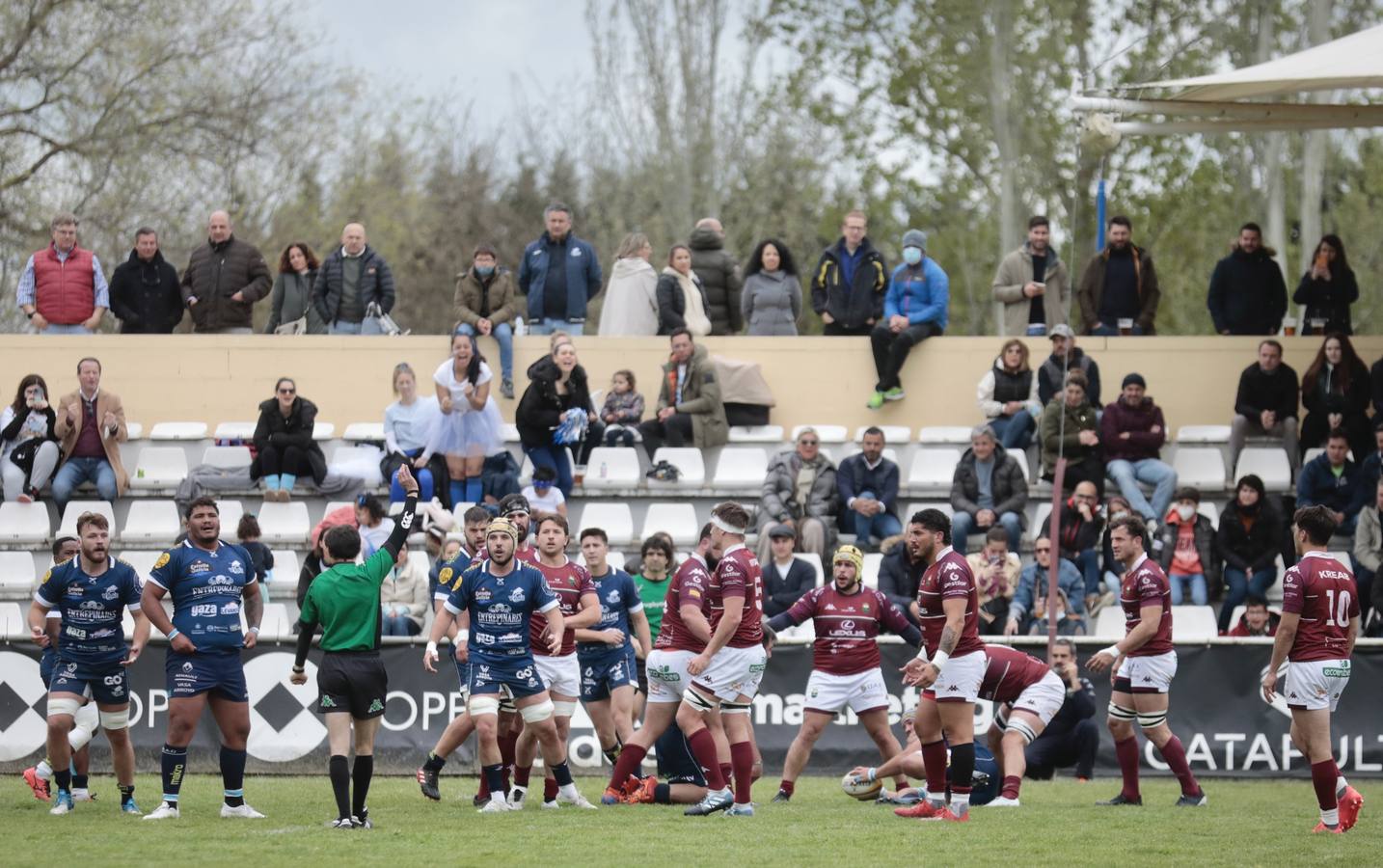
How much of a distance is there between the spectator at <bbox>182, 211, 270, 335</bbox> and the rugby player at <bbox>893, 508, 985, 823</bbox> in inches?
460

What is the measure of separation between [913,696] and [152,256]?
1072 cm

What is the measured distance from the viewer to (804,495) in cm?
2012

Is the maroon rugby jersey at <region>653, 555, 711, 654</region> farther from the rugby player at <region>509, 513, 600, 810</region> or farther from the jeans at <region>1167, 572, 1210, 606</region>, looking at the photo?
the jeans at <region>1167, 572, 1210, 606</region>

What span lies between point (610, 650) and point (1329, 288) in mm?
10819

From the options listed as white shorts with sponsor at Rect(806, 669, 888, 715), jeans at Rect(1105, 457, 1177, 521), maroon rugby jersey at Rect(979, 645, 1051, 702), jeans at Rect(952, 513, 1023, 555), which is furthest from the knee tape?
jeans at Rect(1105, 457, 1177, 521)

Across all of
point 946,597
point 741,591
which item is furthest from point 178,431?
point 946,597

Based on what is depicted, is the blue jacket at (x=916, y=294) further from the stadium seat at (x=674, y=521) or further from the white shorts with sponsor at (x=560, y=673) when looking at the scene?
the white shorts with sponsor at (x=560, y=673)

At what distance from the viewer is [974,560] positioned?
727 inches

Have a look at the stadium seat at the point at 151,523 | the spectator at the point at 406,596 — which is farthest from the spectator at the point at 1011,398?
the stadium seat at the point at 151,523

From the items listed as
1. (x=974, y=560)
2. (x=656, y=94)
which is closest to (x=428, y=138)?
(x=656, y=94)

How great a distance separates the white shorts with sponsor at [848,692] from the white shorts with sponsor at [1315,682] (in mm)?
3162

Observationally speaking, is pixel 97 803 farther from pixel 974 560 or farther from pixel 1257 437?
pixel 1257 437

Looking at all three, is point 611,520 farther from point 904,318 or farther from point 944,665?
point 944,665

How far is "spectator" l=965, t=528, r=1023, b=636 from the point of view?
17.9 m
